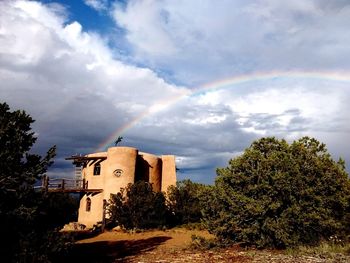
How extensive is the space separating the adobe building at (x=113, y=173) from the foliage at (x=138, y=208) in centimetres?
157

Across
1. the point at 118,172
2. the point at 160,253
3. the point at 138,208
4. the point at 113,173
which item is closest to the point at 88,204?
the point at 113,173

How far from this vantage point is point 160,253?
18.2m

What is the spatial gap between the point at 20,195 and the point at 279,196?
1188cm

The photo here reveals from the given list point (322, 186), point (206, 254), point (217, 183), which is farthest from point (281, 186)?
point (206, 254)

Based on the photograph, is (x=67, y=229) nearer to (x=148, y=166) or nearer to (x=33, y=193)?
(x=148, y=166)

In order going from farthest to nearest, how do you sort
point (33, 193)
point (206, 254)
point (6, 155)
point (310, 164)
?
point (310, 164)
point (206, 254)
point (33, 193)
point (6, 155)

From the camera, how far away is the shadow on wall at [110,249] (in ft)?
57.9

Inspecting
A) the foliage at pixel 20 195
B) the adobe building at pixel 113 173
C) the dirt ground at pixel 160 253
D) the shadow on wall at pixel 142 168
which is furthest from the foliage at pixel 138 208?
the foliage at pixel 20 195

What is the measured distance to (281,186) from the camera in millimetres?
17594

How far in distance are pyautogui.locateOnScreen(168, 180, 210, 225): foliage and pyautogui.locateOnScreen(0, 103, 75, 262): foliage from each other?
70.2ft

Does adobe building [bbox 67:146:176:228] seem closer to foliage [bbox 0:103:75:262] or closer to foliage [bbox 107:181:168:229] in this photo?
foliage [bbox 107:181:168:229]

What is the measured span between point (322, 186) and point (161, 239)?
473 inches

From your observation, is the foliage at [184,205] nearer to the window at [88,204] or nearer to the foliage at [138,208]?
the foliage at [138,208]

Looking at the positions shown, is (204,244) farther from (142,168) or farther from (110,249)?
(142,168)
